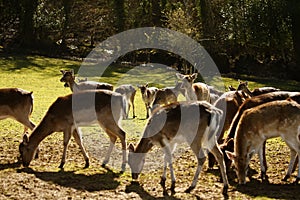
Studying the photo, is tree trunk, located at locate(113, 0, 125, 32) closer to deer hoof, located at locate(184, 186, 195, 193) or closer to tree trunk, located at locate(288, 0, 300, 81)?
tree trunk, located at locate(288, 0, 300, 81)

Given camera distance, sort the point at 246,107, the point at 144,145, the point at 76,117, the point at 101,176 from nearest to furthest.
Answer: the point at 144,145 < the point at 101,176 < the point at 76,117 < the point at 246,107

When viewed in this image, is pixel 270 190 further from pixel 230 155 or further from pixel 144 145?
pixel 144 145

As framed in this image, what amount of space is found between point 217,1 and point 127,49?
822 centimetres

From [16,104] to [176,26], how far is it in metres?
23.6

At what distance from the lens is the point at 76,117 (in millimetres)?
9906

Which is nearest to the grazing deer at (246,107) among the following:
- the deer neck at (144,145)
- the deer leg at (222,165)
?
the deer leg at (222,165)

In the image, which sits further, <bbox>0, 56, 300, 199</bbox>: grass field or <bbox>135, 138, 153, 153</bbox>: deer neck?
<bbox>135, 138, 153, 153</bbox>: deer neck

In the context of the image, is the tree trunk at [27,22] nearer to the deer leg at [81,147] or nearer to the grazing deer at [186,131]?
the deer leg at [81,147]

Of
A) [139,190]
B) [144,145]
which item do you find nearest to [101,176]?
[139,190]

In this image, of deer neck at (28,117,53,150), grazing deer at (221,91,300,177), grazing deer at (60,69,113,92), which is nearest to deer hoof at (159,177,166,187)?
grazing deer at (221,91,300,177)

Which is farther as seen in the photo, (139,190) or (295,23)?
(295,23)

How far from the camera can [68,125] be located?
32.5 ft

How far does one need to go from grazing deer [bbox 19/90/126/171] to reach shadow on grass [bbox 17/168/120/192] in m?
0.52

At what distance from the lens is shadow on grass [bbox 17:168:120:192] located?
8711 millimetres
